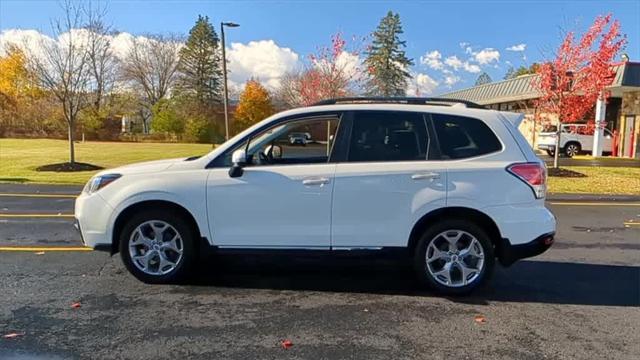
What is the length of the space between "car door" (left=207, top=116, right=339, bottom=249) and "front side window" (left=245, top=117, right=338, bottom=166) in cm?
1

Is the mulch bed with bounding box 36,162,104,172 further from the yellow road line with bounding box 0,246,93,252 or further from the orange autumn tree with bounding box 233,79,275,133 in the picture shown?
the orange autumn tree with bounding box 233,79,275,133

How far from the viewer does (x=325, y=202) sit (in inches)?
191

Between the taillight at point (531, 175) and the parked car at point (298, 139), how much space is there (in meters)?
2.13

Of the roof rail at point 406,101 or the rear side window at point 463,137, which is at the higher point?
the roof rail at point 406,101

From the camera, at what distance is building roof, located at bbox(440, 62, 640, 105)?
23.9 metres

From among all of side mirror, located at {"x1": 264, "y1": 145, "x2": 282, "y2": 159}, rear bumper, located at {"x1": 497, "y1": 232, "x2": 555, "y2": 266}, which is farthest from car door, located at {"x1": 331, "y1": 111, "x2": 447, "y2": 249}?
rear bumper, located at {"x1": 497, "y1": 232, "x2": 555, "y2": 266}

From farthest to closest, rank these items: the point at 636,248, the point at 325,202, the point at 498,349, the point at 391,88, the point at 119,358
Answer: the point at 391,88 → the point at 636,248 → the point at 325,202 → the point at 498,349 → the point at 119,358

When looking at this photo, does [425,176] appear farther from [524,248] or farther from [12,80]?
[12,80]

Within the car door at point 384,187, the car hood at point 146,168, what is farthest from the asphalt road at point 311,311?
the car hood at point 146,168

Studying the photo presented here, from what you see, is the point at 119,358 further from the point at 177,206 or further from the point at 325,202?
the point at 325,202

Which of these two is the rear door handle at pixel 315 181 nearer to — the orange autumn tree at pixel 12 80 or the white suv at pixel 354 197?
the white suv at pixel 354 197

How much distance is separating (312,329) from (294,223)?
1146 mm

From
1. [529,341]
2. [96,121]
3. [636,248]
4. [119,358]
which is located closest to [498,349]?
[529,341]

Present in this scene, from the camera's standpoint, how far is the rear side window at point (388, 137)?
4918 mm
